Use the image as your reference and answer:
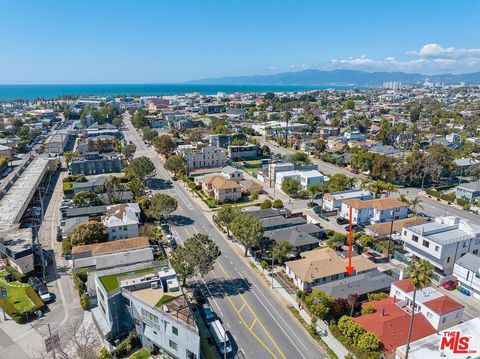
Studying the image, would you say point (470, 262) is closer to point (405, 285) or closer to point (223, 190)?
point (405, 285)

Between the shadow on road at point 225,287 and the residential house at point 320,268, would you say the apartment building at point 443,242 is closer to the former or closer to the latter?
the residential house at point 320,268

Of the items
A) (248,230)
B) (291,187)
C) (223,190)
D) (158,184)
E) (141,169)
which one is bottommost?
(158,184)

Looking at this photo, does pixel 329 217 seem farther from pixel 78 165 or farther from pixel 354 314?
pixel 78 165

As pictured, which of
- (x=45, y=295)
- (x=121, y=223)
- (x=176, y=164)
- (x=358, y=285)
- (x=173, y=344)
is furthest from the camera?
(x=176, y=164)

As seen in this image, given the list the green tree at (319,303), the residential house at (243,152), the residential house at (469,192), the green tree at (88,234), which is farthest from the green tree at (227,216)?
the residential house at (243,152)

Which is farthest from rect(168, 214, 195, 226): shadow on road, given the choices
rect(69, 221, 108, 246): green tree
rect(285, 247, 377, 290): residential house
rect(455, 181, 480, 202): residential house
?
rect(455, 181, 480, 202): residential house

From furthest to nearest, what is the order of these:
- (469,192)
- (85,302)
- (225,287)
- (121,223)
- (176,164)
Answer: (176,164)
(469,192)
(121,223)
(225,287)
(85,302)

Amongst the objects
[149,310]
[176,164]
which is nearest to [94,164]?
[176,164]
